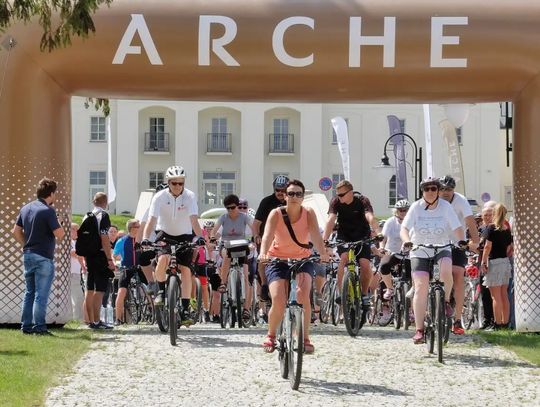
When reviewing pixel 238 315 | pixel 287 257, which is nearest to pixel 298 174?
pixel 238 315

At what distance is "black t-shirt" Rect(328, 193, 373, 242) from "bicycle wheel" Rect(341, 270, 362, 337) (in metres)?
0.70

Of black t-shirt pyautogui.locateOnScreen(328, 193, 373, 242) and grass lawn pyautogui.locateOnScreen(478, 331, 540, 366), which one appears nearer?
grass lawn pyautogui.locateOnScreen(478, 331, 540, 366)

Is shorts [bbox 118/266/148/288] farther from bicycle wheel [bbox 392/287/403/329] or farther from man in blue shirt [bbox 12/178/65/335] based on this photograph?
man in blue shirt [bbox 12/178/65/335]

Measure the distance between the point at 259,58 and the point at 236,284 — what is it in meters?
2.91

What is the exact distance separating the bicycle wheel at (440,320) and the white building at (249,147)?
2218 inches

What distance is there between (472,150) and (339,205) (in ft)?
183

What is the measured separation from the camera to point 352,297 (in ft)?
46.2

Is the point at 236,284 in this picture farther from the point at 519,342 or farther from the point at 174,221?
the point at 519,342

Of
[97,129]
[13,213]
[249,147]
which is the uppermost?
[97,129]

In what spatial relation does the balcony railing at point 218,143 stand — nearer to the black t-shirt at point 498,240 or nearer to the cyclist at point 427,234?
the black t-shirt at point 498,240

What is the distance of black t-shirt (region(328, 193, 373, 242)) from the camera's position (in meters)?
14.7

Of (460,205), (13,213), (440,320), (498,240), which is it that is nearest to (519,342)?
(460,205)

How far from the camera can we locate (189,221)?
13703 mm

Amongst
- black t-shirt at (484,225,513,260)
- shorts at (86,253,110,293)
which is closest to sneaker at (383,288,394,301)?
black t-shirt at (484,225,513,260)
